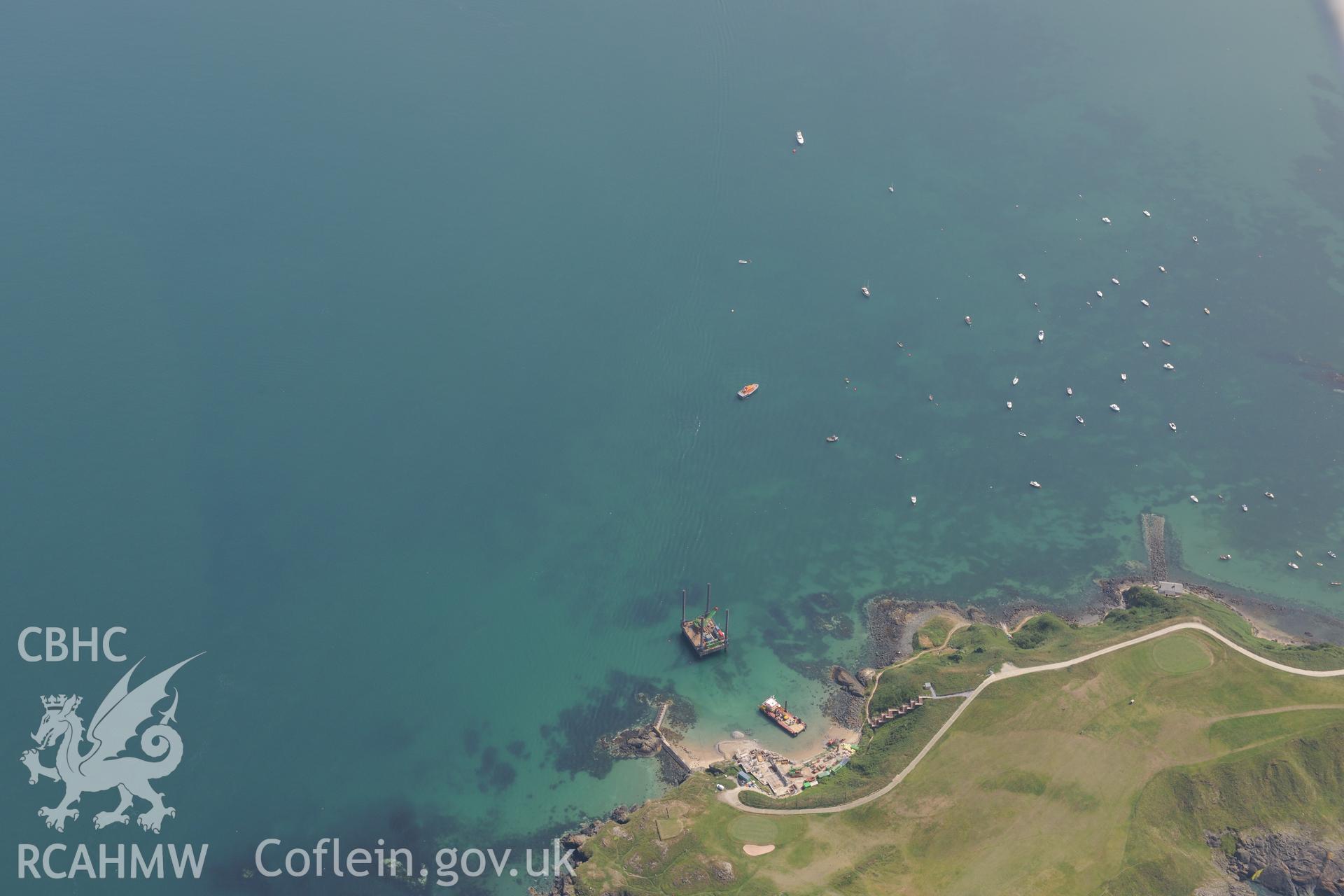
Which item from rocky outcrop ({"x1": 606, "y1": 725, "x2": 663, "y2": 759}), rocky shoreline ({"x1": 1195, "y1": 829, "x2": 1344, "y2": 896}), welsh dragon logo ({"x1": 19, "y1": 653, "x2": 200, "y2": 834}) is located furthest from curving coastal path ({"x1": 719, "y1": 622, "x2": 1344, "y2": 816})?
welsh dragon logo ({"x1": 19, "y1": 653, "x2": 200, "y2": 834})

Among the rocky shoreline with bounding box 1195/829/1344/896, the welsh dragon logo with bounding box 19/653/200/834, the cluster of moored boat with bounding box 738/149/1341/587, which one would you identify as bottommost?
the welsh dragon logo with bounding box 19/653/200/834

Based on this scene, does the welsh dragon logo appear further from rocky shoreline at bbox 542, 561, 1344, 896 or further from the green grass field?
the green grass field

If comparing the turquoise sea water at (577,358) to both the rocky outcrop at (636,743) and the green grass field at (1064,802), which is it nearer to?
the rocky outcrop at (636,743)

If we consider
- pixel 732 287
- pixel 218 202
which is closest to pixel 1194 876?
pixel 732 287

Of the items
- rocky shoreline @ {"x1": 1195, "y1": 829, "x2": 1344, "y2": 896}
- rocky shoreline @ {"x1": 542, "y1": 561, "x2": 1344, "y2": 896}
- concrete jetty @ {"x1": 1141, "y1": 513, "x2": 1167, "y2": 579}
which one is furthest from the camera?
concrete jetty @ {"x1": 1141, "y1": 513, "x2": 1167, "y2": 579}

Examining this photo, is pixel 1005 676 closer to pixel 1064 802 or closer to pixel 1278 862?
pixel 1064 802

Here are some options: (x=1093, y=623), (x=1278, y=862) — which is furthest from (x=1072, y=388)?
(x=1278, y=862)

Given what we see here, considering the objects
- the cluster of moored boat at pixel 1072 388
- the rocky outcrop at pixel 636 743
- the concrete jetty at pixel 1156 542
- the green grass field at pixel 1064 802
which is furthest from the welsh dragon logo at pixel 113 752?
the concrete jetty at pixel 1156 542

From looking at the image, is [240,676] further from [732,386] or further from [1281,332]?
[1281,332]
